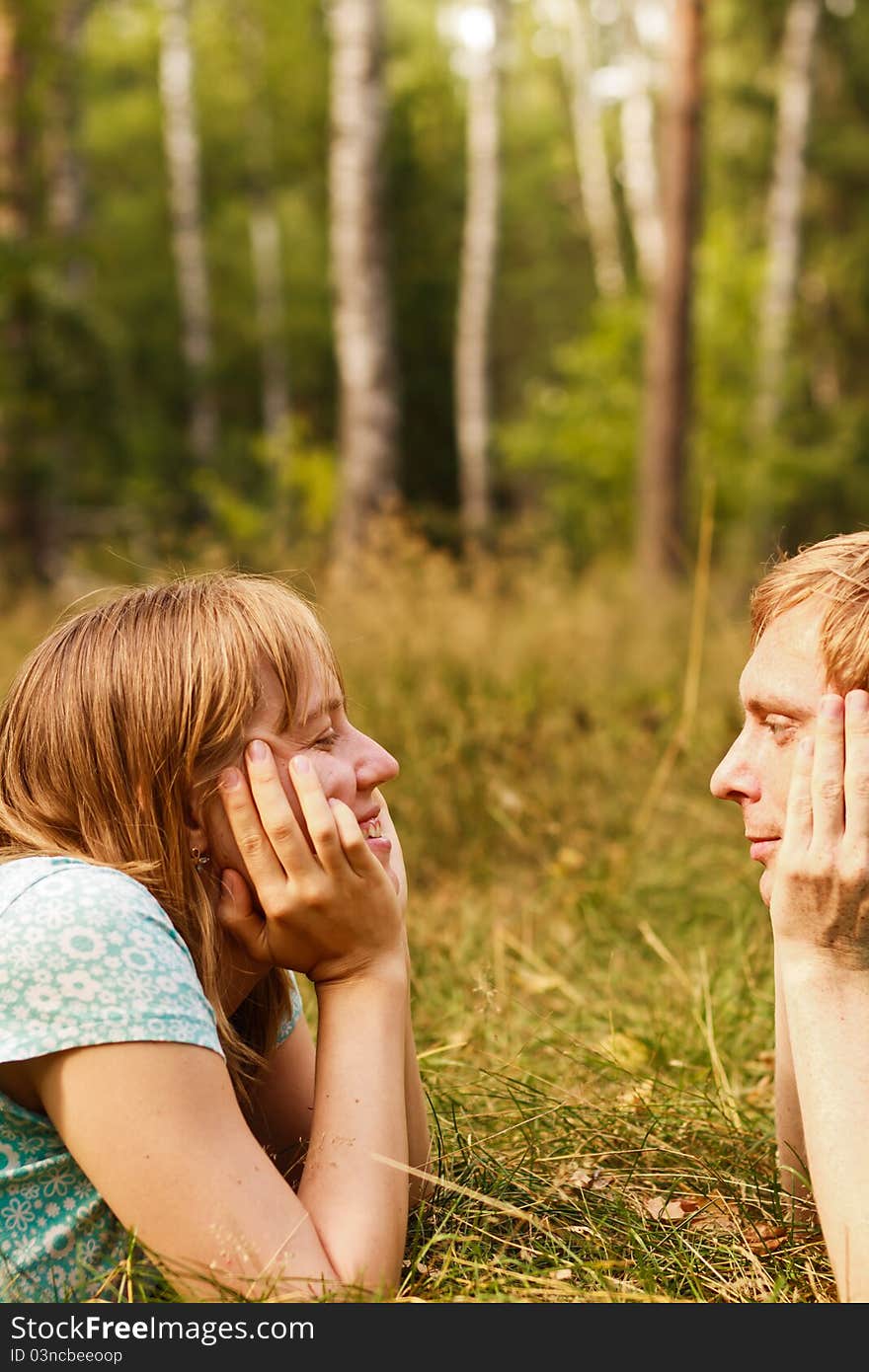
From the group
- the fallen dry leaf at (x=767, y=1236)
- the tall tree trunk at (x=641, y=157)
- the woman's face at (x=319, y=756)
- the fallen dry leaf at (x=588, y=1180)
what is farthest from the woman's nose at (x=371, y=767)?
the tall tree trunk at (x=641, y=157)

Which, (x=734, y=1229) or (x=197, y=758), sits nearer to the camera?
(x=197, y=758)

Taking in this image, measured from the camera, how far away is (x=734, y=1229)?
2.25m

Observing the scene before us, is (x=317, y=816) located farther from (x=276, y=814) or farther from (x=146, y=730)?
(x=146, y=730)

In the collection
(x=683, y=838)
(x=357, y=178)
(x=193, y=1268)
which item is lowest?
(x=683, y=838)

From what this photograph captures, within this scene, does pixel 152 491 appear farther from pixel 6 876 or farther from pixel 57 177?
pixel 6 876

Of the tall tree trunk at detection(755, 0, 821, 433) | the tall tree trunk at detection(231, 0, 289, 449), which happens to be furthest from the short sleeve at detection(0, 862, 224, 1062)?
the tall tree trunk at detection(231, 0, 289, 449)

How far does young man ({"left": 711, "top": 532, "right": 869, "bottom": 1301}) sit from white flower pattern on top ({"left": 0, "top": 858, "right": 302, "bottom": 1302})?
789 millimetres

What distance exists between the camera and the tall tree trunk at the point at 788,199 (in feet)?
62.6

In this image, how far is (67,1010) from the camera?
1.75 m

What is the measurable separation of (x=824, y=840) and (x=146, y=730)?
3.01ft

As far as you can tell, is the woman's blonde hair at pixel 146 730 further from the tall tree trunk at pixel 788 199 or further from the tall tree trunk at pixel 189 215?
the tall tree trunk at pixel 189 215

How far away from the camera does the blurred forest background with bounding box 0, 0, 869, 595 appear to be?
10.8 meters

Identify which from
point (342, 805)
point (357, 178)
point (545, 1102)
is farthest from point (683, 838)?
point (357, 178)
